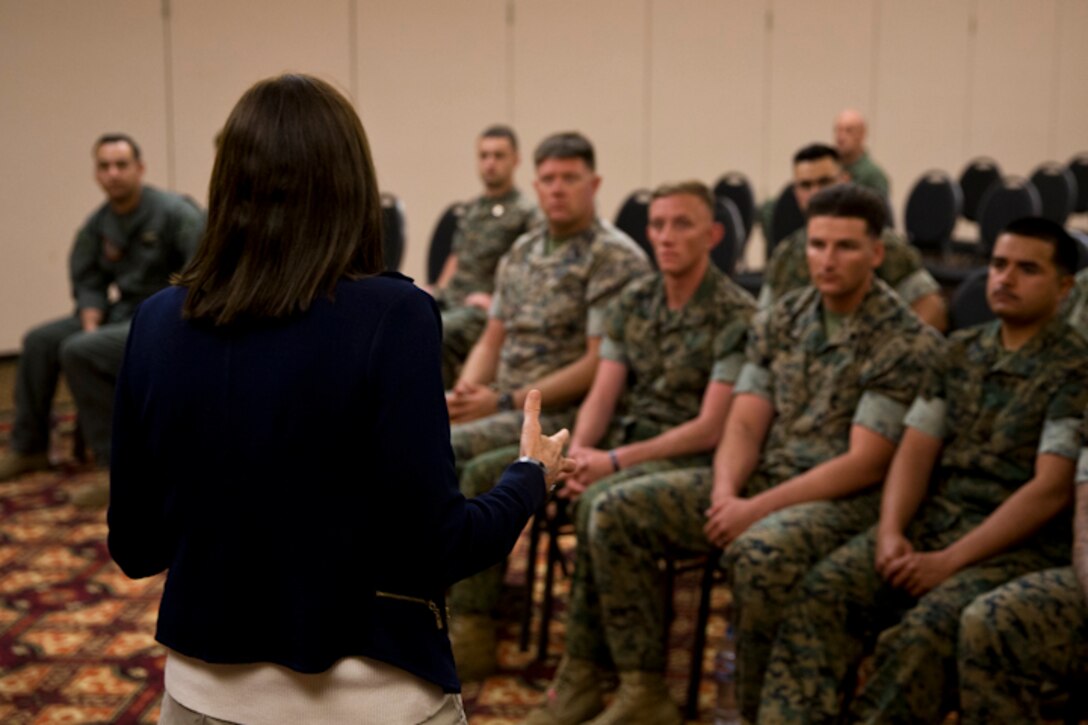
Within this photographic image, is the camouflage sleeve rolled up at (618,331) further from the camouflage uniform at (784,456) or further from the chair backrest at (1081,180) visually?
the chair backrest at (1081,180)

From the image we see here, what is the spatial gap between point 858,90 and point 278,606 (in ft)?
29.3

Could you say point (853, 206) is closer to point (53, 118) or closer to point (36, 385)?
point (36, 385)

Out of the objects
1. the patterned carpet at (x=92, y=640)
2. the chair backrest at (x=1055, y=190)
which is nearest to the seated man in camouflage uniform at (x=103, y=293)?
the patterned carpet at (x=92, y=640)

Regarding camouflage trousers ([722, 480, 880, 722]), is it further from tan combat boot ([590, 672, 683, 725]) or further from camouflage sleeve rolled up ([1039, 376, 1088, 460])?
camouflage sleeve rolled up ([1039, 376, 1088, 460])

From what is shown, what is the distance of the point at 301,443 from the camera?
4.09 feet

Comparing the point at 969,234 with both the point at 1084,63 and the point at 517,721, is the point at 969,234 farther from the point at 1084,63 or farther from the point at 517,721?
the point at 517,721

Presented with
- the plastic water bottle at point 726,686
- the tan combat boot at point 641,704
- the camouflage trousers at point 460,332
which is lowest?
the plastic water bottle at point 726,686

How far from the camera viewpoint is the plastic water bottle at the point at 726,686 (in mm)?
2898

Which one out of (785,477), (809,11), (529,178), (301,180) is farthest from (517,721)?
(809,11)

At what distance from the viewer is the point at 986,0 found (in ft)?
31.5

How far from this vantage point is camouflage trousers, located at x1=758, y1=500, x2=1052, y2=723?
7.90ft

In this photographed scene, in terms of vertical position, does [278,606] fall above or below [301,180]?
below

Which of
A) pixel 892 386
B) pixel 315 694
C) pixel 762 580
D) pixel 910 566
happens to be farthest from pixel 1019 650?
pixel 315 694

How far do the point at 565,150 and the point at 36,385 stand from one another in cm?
273
